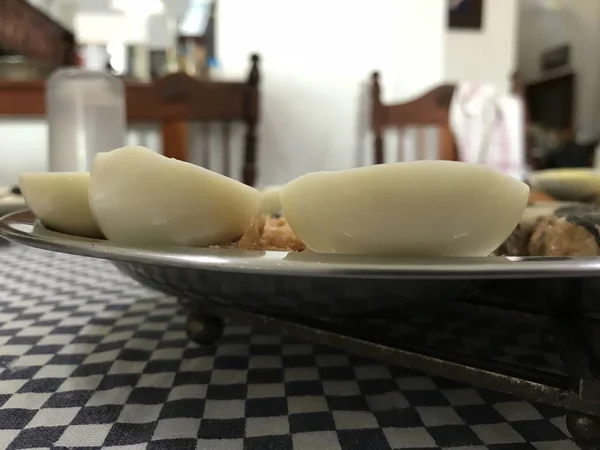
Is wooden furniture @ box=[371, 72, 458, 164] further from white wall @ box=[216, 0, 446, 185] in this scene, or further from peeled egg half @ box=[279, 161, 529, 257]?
peeled egg half @ box=[279, 161, 529, 257]

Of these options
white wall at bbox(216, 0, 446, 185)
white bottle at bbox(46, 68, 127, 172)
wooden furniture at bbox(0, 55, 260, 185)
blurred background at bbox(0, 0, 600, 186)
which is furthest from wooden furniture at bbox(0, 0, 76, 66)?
white bottle at bbox(46, 68, 127, 172)

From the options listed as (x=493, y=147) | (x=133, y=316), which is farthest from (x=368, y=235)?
(x=493, y=147)

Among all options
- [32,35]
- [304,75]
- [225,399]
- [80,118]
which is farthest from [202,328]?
[32,35]

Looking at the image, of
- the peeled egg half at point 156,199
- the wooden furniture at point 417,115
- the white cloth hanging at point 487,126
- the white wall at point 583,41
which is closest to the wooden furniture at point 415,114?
the wooden furniture at point 417,115

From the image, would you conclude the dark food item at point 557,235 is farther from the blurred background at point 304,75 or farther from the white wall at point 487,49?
the white wall at point 487,49

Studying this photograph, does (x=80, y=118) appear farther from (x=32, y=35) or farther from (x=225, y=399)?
(x=32, y=35)

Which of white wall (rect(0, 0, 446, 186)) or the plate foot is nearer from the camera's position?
the plate foot

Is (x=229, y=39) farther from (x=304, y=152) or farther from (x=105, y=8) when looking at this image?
(x=105, y=8)
